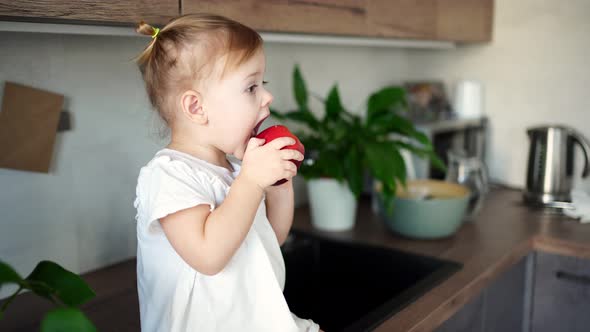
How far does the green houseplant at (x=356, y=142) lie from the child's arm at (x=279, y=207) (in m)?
0.44

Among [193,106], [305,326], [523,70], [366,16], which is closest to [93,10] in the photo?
[193,106]

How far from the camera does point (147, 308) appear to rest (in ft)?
2.62

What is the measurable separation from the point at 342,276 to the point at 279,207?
0.56 metres

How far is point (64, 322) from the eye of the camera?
49cm

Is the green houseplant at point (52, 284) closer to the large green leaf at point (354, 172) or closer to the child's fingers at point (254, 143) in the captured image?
the child's fingers at point (254, 143)

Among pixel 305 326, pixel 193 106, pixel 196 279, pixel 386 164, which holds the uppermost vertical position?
pixel 193 106

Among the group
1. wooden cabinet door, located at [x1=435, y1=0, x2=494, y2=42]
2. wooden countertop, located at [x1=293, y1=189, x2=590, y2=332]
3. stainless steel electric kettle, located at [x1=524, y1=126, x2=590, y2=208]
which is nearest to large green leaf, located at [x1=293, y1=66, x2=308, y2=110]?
wooden countertop, located at [x1=293, y1=189, x2=590, y2=332]

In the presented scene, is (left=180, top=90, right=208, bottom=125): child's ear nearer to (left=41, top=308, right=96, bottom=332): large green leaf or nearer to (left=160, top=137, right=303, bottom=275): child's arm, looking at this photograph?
(left=160, top=137, right=303, bottom=275): child's arm

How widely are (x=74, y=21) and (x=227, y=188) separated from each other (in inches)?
Result: 13.3

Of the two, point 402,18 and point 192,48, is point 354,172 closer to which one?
point 402,18

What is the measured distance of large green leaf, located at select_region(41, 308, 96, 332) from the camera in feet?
1.59

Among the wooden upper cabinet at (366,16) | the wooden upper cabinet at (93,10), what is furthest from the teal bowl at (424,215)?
the wooden upper cabinet at (93,10)

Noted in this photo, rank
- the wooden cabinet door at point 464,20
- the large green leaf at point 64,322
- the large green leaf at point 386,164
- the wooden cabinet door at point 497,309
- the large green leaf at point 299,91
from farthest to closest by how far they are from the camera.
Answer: the wooden cabinet door at point 464,20
the large green leaf at point 299,91
the large green leaf at point 386,164
the wooden cabinet door at point 497,309
the large green leaf at point 64,322

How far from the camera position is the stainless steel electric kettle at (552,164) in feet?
5.44
